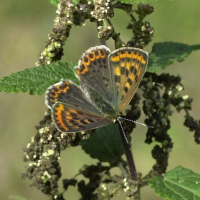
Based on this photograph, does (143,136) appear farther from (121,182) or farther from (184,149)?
(121,182)

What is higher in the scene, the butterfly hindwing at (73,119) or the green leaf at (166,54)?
the green leaf at (166,54)

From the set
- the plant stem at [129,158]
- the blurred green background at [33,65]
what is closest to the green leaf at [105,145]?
the plant stem at [129,158]

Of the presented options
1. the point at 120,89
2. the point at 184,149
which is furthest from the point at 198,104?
the point at 120,89

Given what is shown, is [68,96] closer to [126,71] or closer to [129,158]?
[126,71]

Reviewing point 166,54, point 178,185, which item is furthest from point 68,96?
point 178,185

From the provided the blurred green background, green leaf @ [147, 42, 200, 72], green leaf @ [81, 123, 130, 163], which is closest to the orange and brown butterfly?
green leaf @ [147, 42, 200, 72]

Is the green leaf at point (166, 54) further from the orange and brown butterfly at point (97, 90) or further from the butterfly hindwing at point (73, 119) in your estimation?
the butterfly hindwing at point (73, 119)

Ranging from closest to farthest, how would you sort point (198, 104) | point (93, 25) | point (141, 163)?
point (141, 163), point (198, 104), point (93, 25)

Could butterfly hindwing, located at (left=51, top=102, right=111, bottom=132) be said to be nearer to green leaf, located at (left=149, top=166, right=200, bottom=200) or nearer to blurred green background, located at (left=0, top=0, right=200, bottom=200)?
green leaf, located at (left=149, top=166, right=200, bottom=200)
